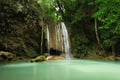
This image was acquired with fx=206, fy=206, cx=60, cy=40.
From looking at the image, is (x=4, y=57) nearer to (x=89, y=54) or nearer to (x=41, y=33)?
(x=41, y=33)

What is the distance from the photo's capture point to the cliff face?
19.3 m

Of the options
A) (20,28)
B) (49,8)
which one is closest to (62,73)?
(20,28)

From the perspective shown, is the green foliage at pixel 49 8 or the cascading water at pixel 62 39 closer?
the cascading water at pixel 62 39

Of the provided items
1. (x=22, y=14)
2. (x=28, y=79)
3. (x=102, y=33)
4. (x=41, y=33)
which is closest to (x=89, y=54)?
(x=102, y=33)

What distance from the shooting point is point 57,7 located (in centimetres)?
2462

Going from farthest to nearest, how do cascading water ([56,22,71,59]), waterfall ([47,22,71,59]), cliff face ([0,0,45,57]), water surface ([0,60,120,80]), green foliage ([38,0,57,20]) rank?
green foliage ([38,0,57,20]) < cascading water ([56,22,71,59]) < waterfall ([47,22,71,59]) < cliff face ([0,0,45,57]) < water surface ([0,60,120,80])

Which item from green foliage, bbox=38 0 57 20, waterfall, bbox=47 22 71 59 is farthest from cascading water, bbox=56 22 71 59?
green foliage, bbox=38 0 57 20

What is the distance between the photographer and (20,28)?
804 inches

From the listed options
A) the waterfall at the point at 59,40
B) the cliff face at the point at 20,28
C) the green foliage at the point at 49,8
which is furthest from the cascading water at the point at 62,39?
the cliff face at the point at 20,28

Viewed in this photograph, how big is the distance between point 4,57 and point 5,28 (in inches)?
153

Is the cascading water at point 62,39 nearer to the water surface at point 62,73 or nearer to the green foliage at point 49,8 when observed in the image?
the green foliage at point 49,8

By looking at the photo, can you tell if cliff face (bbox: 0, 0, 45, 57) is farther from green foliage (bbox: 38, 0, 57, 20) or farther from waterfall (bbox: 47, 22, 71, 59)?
Answer: green foliage (bbox: 38, 0, 57, 20)

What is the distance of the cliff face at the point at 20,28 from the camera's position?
63.5 feet

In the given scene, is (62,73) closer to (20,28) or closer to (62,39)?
(20,28)
